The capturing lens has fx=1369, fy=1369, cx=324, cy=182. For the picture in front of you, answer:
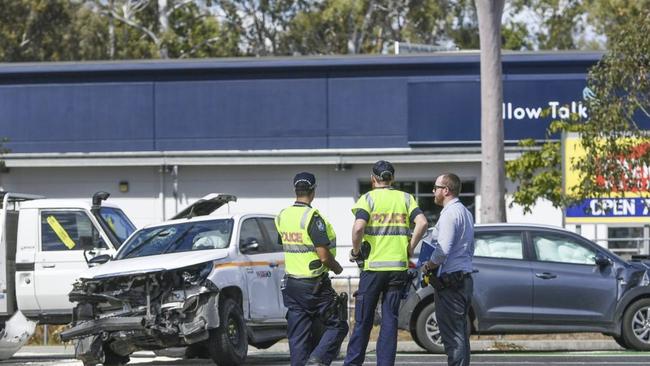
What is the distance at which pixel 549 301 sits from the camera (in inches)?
676

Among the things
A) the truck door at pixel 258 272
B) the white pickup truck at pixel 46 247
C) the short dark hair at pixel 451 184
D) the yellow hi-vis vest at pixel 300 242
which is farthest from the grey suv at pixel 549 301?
the short dark hair at pixel 451 184

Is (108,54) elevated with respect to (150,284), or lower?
elevated

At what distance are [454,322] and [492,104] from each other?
45.2ft

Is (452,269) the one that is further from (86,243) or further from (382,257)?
(86,243)

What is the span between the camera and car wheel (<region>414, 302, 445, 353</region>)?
1703cm

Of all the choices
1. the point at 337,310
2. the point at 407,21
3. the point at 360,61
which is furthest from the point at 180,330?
the point at 407,21

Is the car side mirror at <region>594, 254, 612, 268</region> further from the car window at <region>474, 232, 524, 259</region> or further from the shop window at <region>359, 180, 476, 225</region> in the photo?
the shop window at <region>359, 180, 476, 225</region>

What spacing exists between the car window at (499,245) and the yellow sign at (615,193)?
635 centimetres

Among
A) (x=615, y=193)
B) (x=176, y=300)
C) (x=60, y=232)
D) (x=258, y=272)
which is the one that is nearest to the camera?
(x=176, y=300)

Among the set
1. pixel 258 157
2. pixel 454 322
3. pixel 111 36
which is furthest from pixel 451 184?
pixel 111 36

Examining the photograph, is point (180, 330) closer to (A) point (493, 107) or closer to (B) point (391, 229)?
(B) point (391, 229)

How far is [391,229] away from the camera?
1190 cm

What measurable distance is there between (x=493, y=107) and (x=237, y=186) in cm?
1066

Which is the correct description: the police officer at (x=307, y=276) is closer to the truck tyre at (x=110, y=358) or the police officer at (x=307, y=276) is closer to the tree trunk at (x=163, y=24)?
the truck tyre at (x=110, y=358)
